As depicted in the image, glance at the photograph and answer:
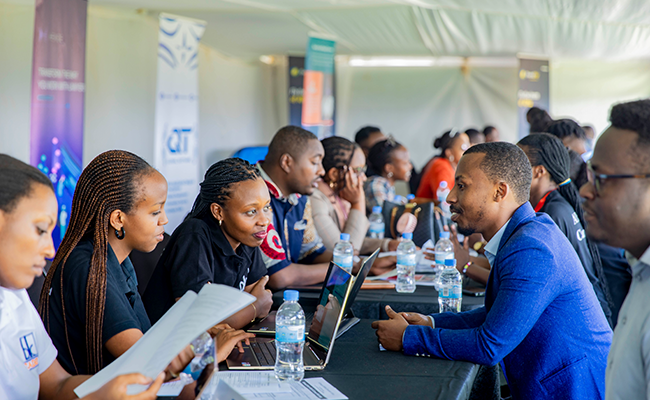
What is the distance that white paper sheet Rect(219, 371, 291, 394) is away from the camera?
4.71ft

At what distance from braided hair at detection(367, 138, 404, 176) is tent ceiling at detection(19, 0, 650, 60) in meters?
1.22

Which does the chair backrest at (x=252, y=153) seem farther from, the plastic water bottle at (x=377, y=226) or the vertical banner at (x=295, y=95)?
the plastic water bottle at (x=377, y=226)

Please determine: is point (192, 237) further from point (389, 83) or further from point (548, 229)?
point (389, 83)

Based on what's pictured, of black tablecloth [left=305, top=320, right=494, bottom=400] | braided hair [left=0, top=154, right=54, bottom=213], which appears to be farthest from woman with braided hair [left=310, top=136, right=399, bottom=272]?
braided hair [left=0, top=154, right=54, bottom=213]

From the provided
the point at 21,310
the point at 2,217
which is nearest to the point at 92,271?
the point at 21,310

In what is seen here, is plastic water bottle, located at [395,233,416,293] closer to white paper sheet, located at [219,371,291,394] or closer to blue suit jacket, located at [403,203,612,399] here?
blue suit jacket, located at [403,203,612,399]

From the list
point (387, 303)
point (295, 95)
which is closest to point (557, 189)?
point (387, 303)

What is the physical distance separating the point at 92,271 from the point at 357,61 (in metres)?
8.25

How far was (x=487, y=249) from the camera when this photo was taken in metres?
1.90

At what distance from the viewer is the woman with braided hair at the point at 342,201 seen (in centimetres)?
336

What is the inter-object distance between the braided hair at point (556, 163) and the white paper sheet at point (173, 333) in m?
1.99

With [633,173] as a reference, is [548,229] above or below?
below

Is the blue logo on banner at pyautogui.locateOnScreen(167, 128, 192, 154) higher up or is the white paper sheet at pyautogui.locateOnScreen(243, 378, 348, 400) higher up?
the blue logo on banner at pyautogui.locateOnScreen(167, 128, 192, 154)

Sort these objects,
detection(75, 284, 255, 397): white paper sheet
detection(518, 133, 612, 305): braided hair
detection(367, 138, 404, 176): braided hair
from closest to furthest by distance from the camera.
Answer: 1. detection(75, 284, 255, 397): white paper sheet
2. detection(518, 133, 612, 305): braided hair
3. detection(367, 138, 404, 176): braided hair
